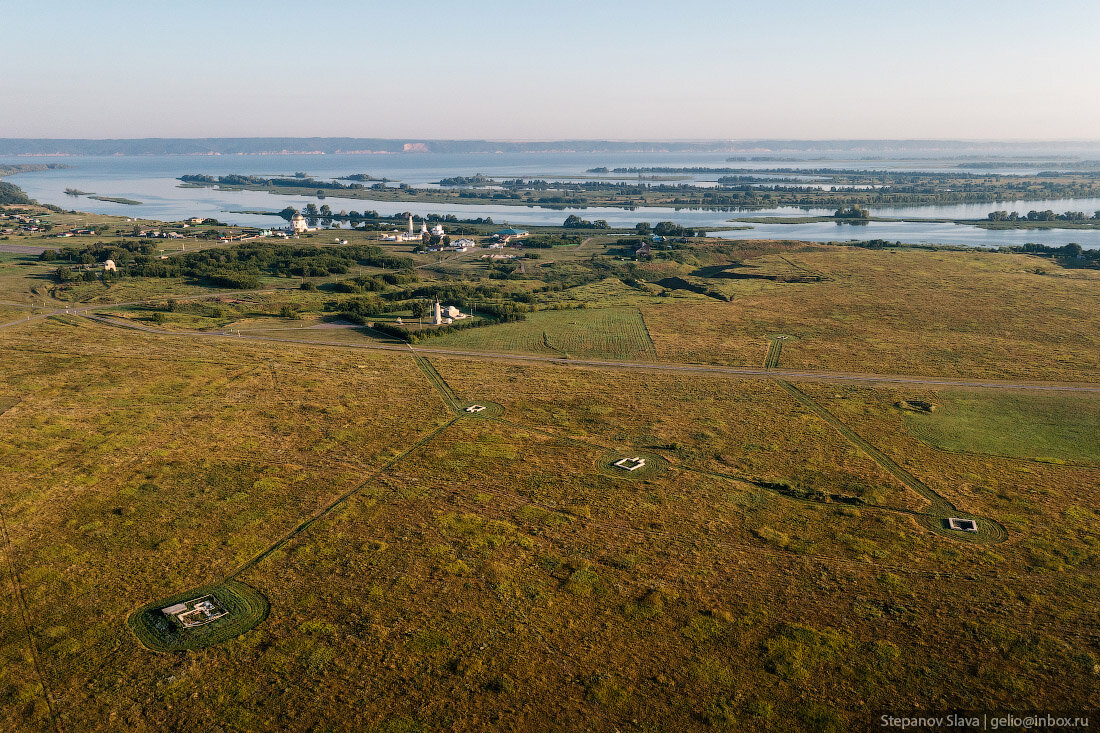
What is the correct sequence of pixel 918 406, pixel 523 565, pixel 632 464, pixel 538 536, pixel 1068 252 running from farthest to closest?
1. pixel 1068 252
2. pixel 918 406
3. pixel 632 464
4. pixel 538 536
5. pixel 523 565

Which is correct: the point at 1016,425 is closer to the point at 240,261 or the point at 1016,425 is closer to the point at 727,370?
the point at 727,370

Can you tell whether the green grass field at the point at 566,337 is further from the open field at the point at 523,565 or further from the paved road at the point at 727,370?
the open field at the point at 523,565

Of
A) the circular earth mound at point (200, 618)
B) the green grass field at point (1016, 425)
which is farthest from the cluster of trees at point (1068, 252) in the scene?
the circular earth mound at point (200, 618)

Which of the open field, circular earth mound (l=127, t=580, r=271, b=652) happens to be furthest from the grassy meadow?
circular earth mound (l=127, t=580, r=271, b=652)

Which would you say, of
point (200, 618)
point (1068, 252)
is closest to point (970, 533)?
point (200, 618)

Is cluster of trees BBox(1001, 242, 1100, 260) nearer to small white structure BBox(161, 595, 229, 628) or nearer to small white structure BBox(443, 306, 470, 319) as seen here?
small white structure BBox(443, 306, 470, 319)

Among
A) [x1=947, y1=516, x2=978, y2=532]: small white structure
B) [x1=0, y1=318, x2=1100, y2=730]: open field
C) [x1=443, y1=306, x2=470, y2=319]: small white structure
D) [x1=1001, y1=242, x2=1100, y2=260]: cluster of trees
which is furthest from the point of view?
[x1=1001, y1=242, x2=1100, y2=260]: cluster of trees
